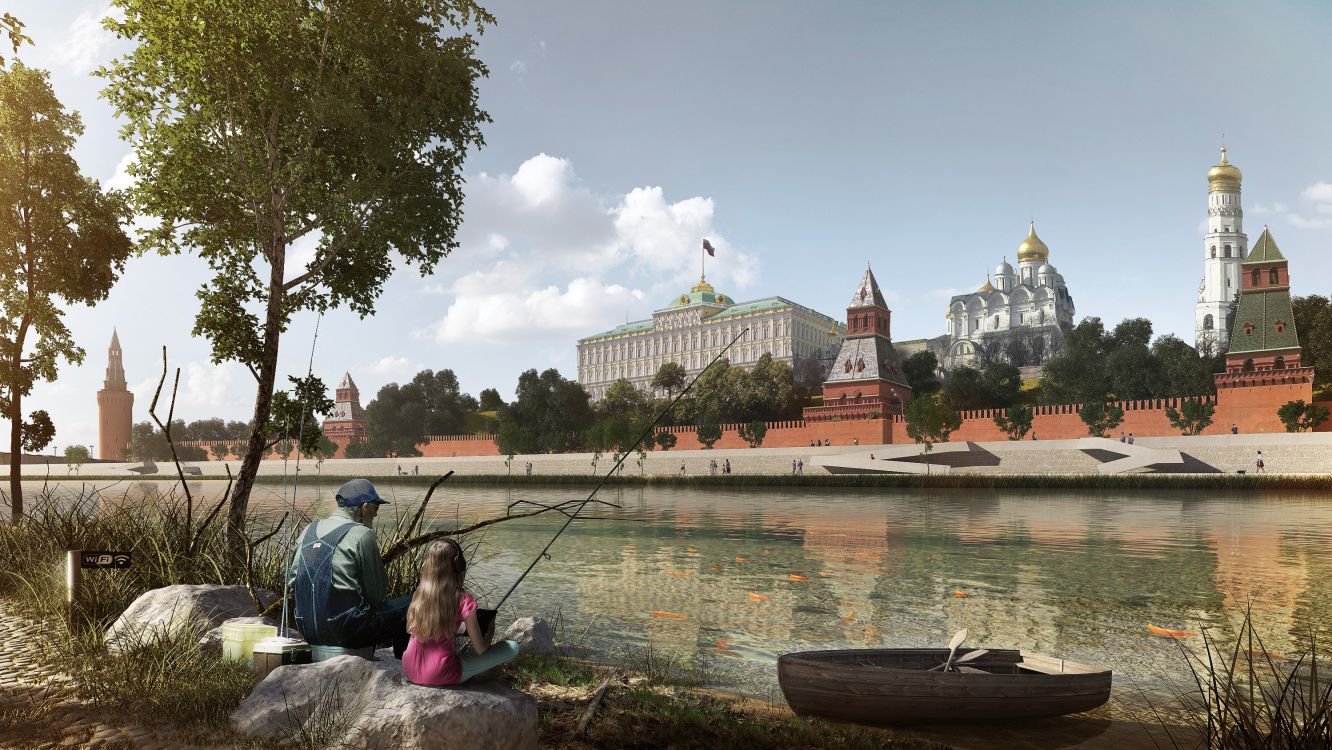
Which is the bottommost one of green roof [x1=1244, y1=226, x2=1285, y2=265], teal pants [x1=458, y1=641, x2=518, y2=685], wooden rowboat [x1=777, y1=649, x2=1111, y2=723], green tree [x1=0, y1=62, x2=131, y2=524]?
wooden rowboat [x1=777, y1=649, x2=1111, y2=723]

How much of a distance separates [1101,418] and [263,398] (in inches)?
1946

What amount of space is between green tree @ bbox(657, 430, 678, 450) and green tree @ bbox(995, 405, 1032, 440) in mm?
23576

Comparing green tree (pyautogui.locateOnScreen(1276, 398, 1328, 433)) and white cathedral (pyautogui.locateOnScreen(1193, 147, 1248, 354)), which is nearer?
green tree (pyautogui.locateOnScreen(1276, 398, 1328, 433))

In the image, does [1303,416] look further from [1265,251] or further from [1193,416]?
[1265,251]

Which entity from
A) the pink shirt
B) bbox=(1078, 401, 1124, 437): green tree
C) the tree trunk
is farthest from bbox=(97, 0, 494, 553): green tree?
bbox=(1078, 401, 1124, 437): green tree

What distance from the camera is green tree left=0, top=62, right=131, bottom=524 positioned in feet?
40.4

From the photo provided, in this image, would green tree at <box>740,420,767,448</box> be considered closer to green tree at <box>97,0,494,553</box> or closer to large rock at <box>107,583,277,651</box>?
green tree at <box>97,0,494,553</box>

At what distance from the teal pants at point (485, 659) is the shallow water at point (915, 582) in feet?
3.17

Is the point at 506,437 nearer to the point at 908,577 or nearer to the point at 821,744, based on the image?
the point at 908,577

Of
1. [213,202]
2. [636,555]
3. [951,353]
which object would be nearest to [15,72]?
[213,202]

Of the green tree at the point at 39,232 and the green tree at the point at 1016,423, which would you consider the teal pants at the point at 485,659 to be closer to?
the green tree at the point at 39,232

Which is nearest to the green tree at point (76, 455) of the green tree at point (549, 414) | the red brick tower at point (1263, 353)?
the green tree at point (549, 414)

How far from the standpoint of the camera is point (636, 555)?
16.5 meters

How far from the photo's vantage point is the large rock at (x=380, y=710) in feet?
12.6
